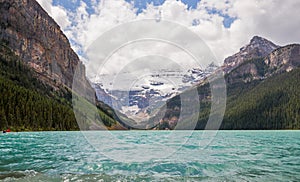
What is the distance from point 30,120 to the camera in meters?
108

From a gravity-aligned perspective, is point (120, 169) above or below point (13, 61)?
below

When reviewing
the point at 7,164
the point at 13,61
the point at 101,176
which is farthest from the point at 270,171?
the point at 13,61

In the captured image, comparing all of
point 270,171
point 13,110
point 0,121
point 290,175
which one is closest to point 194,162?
point 270,171

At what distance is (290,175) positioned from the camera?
14.8m

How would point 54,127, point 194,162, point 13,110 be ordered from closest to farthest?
point 194,162, point 13,110, point 54,127

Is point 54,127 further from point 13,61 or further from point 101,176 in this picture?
point 101,176

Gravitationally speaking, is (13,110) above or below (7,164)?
above

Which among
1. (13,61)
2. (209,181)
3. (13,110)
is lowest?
(209,181)

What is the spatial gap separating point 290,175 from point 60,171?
39.6 feet

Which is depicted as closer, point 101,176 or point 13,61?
point 101,176

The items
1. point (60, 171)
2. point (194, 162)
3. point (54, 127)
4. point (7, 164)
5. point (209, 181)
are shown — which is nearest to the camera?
point (209, 181)

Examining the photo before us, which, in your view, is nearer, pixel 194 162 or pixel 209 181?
pixel 209 181

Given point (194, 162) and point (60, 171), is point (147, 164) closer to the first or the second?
point (194, 162)

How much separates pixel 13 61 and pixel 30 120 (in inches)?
3750
